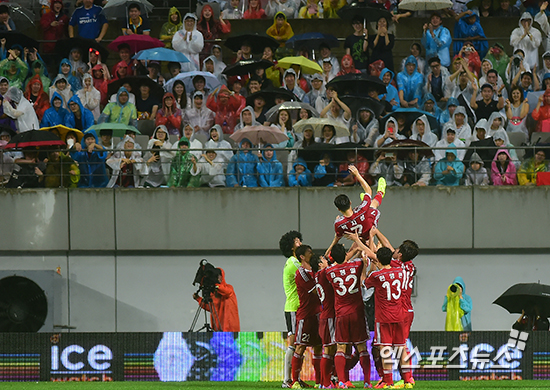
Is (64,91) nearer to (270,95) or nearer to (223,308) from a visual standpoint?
(270,95)

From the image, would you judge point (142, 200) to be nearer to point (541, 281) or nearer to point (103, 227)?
point (103, 227)

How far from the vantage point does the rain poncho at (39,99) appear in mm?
21234

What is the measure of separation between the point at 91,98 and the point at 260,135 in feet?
14.3

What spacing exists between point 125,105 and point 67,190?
8.36 feet

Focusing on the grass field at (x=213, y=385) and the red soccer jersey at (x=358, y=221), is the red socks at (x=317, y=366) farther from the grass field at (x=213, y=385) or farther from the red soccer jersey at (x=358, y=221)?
the red soccer jersey at (x=358, y=221)

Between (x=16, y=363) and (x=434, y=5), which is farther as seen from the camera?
(x=434, y=5)

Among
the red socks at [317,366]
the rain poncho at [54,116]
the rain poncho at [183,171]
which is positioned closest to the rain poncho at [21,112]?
the rain poncho at [54,116]

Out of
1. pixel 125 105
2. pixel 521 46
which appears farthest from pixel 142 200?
pixel 521 46

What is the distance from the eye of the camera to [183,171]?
19703 millimetres

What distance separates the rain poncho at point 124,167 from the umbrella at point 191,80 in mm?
2307

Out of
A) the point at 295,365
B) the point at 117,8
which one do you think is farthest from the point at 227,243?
the point at 117,8

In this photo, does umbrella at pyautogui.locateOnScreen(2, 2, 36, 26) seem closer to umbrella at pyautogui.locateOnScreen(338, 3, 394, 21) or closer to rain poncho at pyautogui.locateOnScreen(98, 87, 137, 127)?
rain poncho at pyautogui.locateOnScreen(98, 87, 137, 127)

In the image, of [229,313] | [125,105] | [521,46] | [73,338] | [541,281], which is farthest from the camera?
[521,46]

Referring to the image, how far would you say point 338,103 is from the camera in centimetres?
2042
